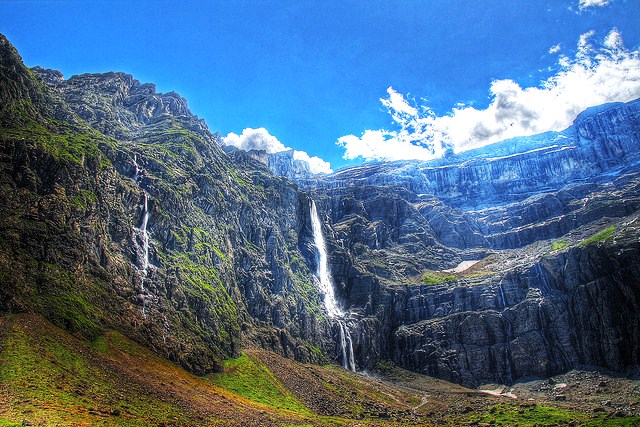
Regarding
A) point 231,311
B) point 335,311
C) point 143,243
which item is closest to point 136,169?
point 143,243

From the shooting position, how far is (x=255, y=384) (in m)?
102

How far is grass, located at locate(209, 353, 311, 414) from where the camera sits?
9544 cm

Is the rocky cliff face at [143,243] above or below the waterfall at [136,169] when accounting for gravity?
below

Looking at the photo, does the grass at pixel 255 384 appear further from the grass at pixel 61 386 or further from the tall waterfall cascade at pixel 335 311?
the tall waterfall cascade at pixel 335 311

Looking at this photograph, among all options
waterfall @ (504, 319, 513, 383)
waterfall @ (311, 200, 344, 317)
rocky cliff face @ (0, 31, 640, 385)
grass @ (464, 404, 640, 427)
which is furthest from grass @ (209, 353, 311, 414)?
waterfall @ (504, 319, 513, 383)

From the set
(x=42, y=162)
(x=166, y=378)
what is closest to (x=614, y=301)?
(x=166, y=378)

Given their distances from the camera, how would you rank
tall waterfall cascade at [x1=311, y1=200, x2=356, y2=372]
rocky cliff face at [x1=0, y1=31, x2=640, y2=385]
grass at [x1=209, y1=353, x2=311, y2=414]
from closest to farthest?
rocky cliff face at [x1=0, y1=31, x2=640, y2=385] < grass at [x1=209, y1=353, x2=311, y2=414] < tall waterfall cascade at [x1=311, y1=200, x2=356, y2=372]

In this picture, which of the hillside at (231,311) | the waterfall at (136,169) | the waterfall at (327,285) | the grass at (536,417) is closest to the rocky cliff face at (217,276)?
the hillside at (231,311)

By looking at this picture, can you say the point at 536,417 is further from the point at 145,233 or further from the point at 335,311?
the point at 145,233

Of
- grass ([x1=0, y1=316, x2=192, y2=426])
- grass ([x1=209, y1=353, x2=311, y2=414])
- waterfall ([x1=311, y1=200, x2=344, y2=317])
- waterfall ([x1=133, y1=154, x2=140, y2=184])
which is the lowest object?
grass ([x1=209, y1=353, x2=311, y2=414])

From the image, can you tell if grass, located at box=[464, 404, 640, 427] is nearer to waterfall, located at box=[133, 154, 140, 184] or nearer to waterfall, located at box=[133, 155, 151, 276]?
waterfall, located at box=[133, 155, 151, 276]

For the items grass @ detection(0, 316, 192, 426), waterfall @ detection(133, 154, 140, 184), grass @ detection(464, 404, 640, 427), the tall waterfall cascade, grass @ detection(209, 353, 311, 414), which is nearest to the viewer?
grass @ detection(0, 316, 192, 426)

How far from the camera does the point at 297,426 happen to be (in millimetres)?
75688

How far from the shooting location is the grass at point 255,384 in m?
95.4
